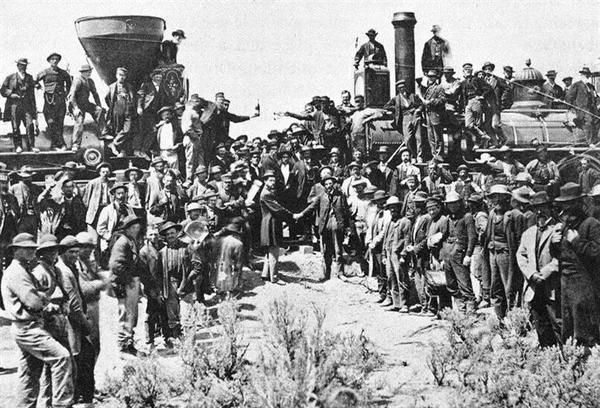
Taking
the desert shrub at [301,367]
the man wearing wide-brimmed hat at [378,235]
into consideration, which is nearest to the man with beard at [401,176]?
the man wearing wide-brimmed hat at [378,235]

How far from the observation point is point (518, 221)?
1023 centimetres

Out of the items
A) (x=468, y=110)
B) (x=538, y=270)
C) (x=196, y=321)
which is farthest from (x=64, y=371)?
(x=468, y=110)

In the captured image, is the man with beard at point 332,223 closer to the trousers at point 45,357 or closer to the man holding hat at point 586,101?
the trousers at point 45,357

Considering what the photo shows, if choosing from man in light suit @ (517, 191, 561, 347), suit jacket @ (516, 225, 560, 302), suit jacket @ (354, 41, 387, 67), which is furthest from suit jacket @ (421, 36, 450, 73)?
suit jacket @ (516, 225, 560, 302)

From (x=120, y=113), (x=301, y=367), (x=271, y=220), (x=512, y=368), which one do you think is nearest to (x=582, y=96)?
(x=271, y=220)

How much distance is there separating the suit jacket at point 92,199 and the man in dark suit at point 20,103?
3637mm

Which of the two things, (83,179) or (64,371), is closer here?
(64,371)

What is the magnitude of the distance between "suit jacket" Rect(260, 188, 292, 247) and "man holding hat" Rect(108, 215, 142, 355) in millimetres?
3516

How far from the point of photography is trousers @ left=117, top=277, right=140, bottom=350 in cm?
1012

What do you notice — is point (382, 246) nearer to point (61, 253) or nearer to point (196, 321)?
point (196, 321)

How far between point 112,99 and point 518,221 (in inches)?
→ 366

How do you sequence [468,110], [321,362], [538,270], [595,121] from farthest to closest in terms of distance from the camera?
[595,121], [468,110], [538,270], [321,362]

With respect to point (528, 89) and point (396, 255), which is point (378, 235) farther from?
point (528, 89)

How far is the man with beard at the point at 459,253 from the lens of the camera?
36.6 ft
